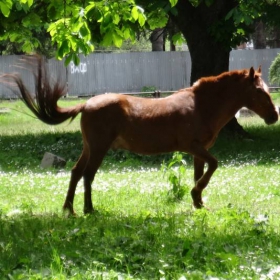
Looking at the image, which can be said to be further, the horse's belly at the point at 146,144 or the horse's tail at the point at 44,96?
the horse's belly at the point at 146,144

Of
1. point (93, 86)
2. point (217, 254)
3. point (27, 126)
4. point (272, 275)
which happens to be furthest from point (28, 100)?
point (93, 86)

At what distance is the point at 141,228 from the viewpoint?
777 cm

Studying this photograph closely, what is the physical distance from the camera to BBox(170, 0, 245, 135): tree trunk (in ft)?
60.4

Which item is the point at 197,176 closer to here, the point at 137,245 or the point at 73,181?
the point at 73,181

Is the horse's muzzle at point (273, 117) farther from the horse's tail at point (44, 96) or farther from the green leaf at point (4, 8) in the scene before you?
the green leaf at point (4, 8)

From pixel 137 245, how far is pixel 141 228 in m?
1.05

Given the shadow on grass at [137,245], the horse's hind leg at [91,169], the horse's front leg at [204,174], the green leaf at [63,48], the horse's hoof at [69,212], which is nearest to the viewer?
the shadow on grass at [137,245]

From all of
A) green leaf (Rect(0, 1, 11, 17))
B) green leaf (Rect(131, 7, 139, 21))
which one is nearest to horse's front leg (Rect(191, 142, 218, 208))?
green leaf (Rect(131, 7, 139, 21))

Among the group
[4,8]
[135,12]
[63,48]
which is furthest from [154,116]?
[4,8]

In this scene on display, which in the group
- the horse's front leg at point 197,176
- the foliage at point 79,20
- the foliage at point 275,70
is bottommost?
the foliage at point 275,70

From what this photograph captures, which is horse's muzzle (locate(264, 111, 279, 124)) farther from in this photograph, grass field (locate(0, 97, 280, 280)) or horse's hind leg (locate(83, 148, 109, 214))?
horse's hind leg (locate(83, 148, 109, 214))

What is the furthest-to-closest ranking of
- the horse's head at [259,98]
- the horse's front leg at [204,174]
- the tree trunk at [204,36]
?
the tree trunk at [204,36] < the horse's head at [259,98] < the horse's front leg at [204,174]

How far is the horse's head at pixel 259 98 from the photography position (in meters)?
9.98

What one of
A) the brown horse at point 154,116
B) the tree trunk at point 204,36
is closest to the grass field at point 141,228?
the brown horse at point 154,116
